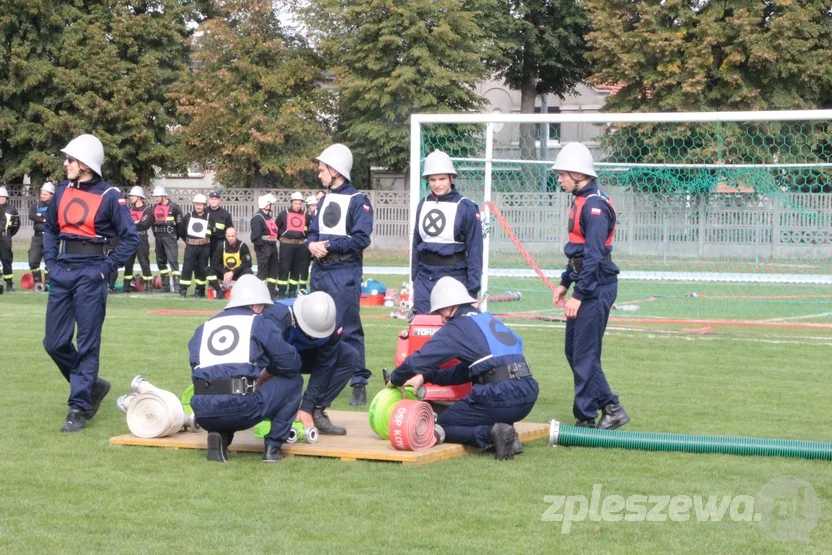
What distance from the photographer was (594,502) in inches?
253

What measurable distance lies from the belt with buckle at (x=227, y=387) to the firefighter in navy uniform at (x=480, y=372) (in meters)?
1.10

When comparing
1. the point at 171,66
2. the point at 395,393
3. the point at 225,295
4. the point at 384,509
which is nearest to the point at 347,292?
the point at 395,393

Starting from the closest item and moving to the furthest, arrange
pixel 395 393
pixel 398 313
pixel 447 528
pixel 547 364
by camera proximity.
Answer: pixel 447 528, pixel 395 393, pixel 547 364, pixel 398 313

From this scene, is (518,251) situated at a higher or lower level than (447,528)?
higher

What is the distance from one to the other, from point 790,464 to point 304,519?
3441 millimetres

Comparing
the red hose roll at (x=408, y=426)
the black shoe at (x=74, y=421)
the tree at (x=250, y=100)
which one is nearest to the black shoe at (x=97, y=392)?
the black shoe at (x=74, y=421)

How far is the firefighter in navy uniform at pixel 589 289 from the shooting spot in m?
8.57

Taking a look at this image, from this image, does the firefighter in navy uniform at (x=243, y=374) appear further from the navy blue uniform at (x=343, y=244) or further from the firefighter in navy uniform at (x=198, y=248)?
the firefighter in navy uniform at (x=198, y=248)

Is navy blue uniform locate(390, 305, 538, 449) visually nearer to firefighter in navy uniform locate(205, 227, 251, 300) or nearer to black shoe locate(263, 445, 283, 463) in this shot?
black shoe locate(263, 445, 283, 463)

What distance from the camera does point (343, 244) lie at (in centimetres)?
950

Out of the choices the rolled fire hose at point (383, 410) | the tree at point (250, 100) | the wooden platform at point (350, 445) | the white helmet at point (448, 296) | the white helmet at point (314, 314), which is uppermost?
the tree at point (250, 100)

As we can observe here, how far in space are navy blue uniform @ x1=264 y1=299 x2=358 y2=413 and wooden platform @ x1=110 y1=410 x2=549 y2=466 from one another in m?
0.32

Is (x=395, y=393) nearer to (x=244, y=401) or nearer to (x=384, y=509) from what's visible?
(x=244, y=401)

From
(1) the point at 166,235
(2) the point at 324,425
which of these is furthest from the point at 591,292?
(1) the point at 166,235
